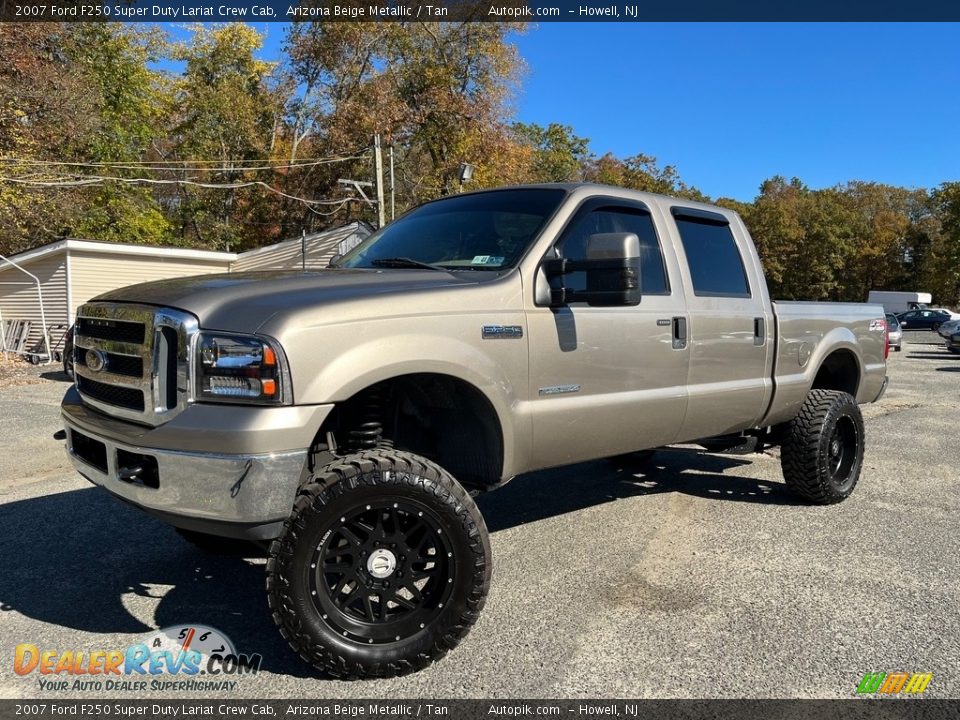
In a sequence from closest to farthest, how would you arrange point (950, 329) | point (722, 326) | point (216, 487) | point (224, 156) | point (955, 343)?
point (216, 487)
point (722, 326)
point (955, 343)
point (950, 329)
point (224, 156)

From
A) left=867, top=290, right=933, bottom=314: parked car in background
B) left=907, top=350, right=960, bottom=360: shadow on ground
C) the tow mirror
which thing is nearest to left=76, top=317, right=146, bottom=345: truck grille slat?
→ the tow mirror

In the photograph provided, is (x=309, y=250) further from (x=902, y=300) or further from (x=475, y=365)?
(x=902, y=300)

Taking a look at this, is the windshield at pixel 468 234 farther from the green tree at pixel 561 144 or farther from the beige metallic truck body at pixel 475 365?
the green tree at pixel 561 144

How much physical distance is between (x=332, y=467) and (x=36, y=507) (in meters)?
3.57

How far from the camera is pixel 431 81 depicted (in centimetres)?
2962

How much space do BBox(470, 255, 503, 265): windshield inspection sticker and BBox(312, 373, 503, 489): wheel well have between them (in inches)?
25.9

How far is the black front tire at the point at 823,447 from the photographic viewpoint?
4.85 m

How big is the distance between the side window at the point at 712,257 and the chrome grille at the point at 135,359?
2.82m

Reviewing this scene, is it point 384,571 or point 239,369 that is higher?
point 239,369

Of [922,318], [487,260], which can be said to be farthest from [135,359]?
[922,318]

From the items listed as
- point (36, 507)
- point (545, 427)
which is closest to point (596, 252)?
point (545, 427)

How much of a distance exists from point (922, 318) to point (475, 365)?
48308mm

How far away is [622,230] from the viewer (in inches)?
155

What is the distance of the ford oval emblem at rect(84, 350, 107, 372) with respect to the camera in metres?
3.04
